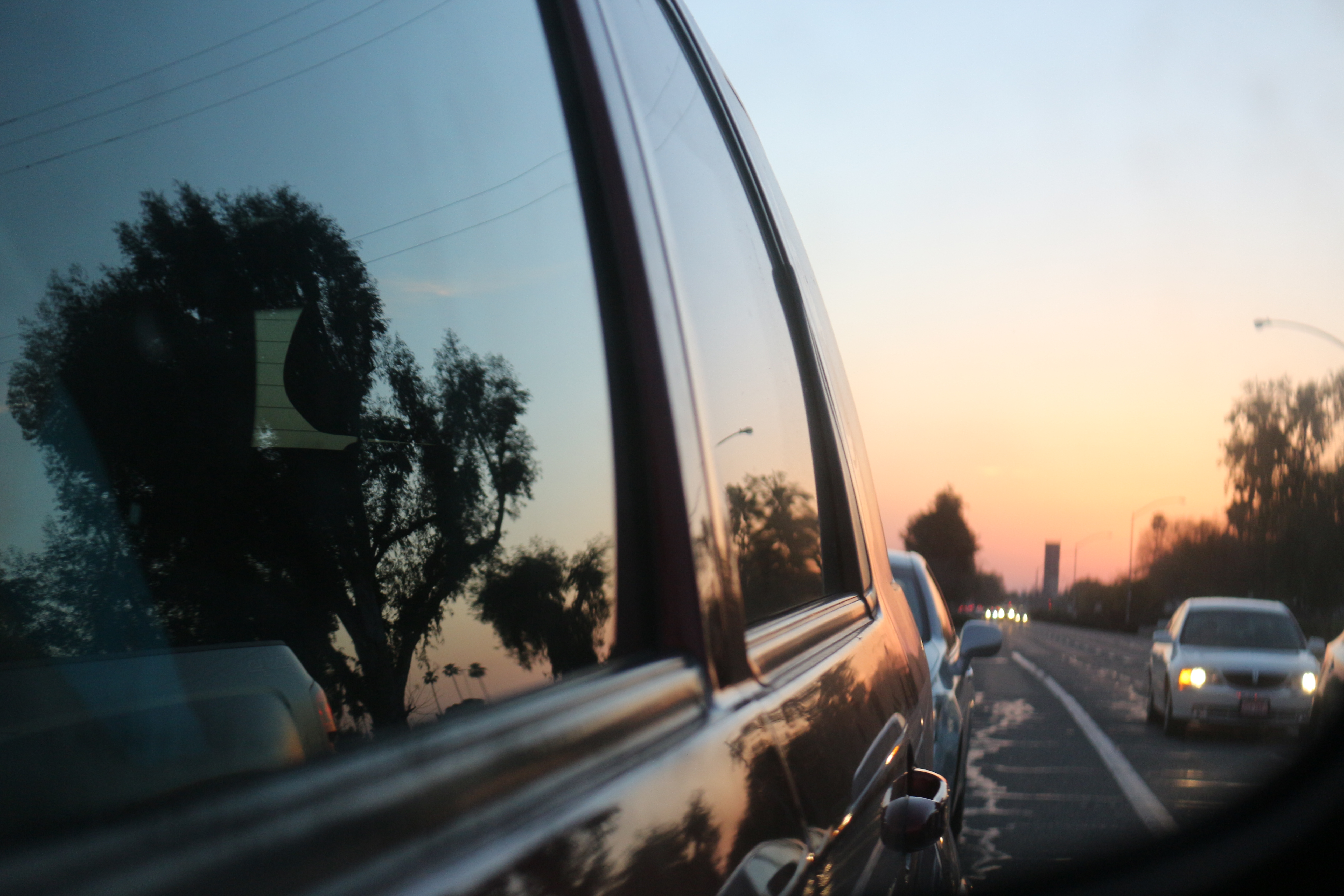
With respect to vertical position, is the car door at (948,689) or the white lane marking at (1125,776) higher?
the car door at (948,689)

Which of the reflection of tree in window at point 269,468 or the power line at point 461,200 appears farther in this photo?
the power line at point 461,200

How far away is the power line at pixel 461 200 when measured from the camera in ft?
3.86

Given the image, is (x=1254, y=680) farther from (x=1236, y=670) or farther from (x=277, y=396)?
(x=277, y=396)

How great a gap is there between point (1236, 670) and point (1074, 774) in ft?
13.7

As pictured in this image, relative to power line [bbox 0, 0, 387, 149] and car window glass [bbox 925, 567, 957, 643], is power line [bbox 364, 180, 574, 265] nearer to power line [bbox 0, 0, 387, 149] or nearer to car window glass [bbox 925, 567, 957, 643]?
power line [bbox 0, 0, 387, 149]

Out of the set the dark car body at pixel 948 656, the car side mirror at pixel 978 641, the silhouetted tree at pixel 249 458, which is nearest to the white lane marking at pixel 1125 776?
the dark car body at pixel 948 656

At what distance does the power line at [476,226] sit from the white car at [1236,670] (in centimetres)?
1295

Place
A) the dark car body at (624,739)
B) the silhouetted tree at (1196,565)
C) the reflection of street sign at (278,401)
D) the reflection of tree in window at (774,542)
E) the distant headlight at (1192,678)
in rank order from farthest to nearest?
the silhouetted tree at (1196,565), the distant headlight at (1192,678), the reflection of tree in window at (774,542), the reflection of street sign at (278,401), the dark car body at (624,739)

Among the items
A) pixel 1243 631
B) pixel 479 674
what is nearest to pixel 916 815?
pixel 479 674

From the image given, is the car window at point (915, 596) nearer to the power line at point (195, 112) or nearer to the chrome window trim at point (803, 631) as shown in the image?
the chrome window trim at point (803, 631)

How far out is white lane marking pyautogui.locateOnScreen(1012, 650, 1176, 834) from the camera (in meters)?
7.61

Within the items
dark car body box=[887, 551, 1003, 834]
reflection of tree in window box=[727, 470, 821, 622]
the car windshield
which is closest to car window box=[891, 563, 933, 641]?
dark car body box=[887, 551, 1003, 834]

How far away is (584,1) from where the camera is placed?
Result: 4.71 ft

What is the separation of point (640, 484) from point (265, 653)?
0.49 meters
